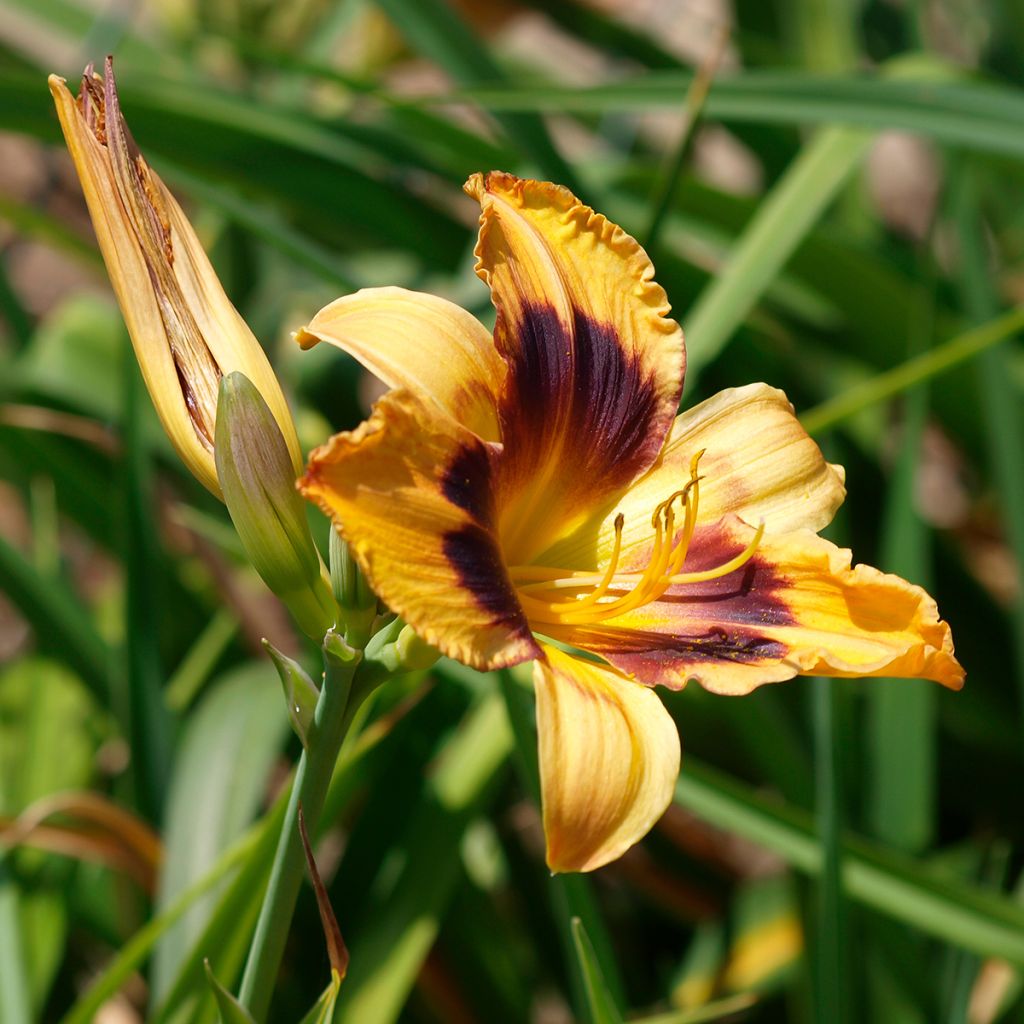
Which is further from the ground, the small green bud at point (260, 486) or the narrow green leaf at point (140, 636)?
the small green bud at point (260, 486)

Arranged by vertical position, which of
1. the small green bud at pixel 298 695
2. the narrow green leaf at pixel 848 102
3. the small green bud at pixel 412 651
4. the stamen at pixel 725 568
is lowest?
the small green bud at pixel 298 695

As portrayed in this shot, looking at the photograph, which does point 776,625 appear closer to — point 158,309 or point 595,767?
point 595,767

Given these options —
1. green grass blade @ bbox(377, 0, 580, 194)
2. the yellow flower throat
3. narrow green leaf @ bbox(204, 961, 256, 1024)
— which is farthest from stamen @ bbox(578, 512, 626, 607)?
green grass blade @ bbox(377, 0, 580, 194)

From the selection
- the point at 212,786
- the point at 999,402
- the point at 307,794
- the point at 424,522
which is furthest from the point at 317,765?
the point at 999,402

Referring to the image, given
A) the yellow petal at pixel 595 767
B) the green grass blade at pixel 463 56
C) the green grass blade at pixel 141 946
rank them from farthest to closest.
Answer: the green grass blade at pixel 463 56 < the green grass blade at pixel 141 946 < the yellow petal at pixel 595 767

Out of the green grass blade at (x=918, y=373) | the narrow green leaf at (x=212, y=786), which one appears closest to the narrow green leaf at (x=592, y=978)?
the narrow green leaf at (x=212, y=786)

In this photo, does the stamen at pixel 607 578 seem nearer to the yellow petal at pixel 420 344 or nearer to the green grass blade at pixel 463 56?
the yellow petal at pixel 420 344
